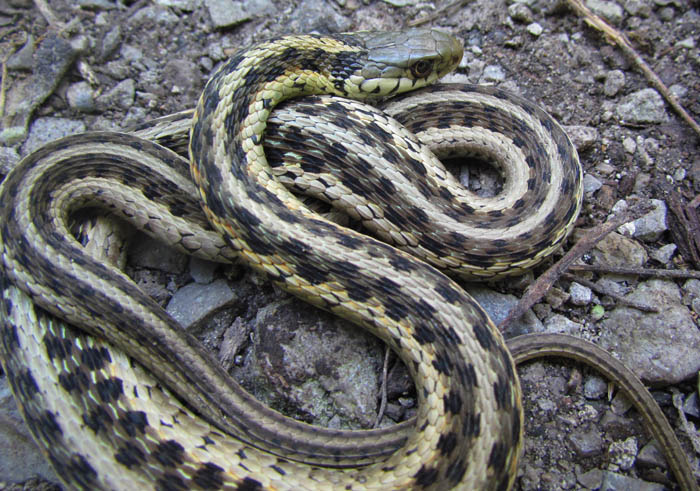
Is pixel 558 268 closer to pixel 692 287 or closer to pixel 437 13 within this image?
pixel 692 287

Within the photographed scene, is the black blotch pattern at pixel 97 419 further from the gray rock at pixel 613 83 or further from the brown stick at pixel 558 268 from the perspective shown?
the gray rock at pixel 613 83

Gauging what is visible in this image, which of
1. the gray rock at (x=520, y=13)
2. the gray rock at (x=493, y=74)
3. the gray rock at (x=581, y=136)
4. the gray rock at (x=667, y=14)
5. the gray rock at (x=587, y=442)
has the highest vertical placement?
the gray rock at (x=520, y=13)

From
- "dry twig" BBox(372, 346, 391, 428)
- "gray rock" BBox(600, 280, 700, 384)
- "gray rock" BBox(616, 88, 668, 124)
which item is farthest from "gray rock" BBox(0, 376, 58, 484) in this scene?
"gray rock" BBox(616, 88, 668, 124)

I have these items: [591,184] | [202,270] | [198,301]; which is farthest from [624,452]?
[202,270]

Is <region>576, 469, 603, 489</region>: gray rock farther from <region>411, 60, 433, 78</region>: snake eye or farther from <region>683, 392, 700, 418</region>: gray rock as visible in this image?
<region>411, 60, 433, 78</region>: snake eye

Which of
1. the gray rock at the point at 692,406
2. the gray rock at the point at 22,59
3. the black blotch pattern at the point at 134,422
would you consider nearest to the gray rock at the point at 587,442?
the gray rock at the point at 692,406
